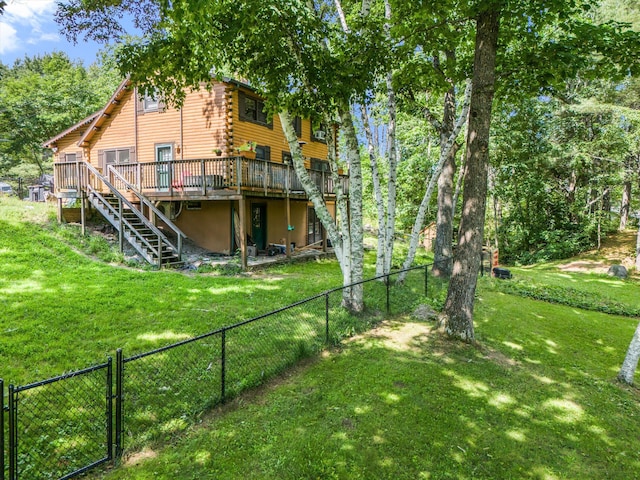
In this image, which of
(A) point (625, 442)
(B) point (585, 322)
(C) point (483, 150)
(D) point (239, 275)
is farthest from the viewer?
(D) point (239, 275)

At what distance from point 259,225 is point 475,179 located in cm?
1132

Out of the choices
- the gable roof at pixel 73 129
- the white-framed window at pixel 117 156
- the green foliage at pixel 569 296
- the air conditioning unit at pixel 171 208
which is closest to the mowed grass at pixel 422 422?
the green foliage at pixel 569 296

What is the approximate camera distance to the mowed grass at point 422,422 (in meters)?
3.49

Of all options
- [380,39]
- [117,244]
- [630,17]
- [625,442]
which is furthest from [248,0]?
[630,17]

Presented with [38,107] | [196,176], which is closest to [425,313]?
[196,176]

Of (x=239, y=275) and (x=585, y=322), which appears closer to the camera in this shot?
(x=585, y=322)

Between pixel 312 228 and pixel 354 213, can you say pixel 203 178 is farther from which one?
pixel 312 228

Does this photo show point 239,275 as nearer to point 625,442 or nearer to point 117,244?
point 117,244

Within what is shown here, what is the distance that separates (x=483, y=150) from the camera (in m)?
6.55

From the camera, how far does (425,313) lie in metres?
8.28

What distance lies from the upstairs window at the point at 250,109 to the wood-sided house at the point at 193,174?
44mm

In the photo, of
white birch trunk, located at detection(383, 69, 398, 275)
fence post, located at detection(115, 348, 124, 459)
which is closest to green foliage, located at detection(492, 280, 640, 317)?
white birch trunk, located at detection(383, 69, 398, 275)

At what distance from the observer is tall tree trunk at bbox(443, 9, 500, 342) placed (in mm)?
6504

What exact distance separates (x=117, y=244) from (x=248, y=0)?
963 cm
